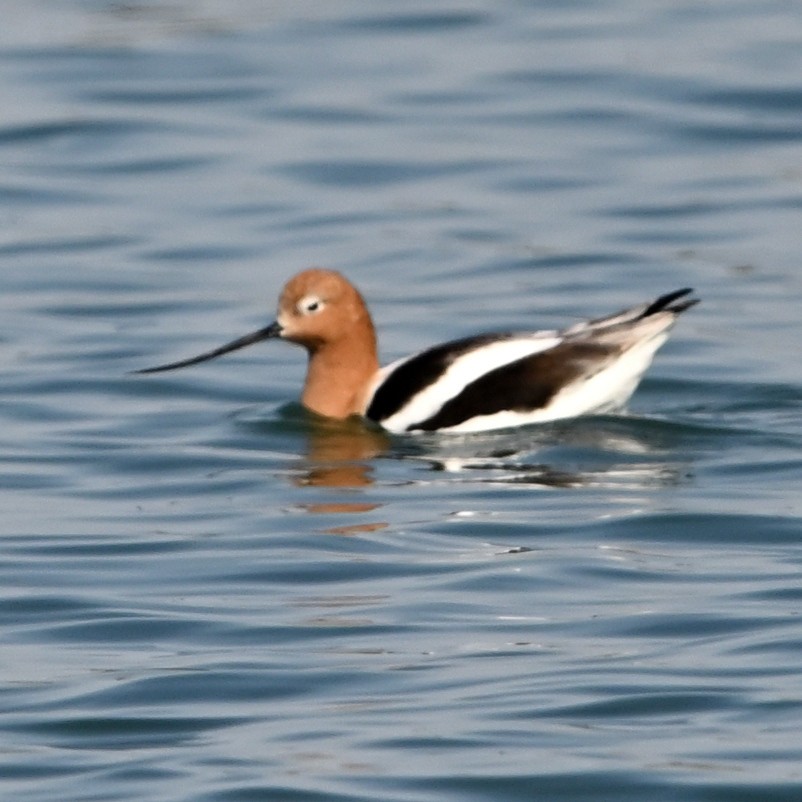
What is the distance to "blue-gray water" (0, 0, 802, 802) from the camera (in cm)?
715

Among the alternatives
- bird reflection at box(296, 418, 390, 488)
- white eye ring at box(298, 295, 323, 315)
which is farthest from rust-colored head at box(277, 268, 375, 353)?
bird reflection at box(296, 418, 390, 488)

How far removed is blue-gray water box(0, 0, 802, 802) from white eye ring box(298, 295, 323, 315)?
52 centimetres

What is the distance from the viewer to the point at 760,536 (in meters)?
9.73

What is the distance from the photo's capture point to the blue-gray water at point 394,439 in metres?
7.15

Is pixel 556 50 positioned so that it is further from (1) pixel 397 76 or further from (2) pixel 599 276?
(2) pixel 599 276

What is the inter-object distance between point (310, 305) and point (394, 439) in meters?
0.88

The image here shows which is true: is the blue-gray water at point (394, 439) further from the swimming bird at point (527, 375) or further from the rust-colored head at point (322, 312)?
the rust-colored head at point (322, 312)

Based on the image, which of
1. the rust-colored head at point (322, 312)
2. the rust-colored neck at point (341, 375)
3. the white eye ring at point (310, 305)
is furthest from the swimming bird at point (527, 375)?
the white eye ring at point (310, 305)

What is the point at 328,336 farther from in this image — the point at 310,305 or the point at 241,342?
the point at 241,342

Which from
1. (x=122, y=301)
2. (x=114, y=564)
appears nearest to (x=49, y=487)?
(x=114, y=564)

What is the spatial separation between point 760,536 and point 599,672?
224 centimetres

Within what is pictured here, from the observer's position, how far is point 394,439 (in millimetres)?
11930

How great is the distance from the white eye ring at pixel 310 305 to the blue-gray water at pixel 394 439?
517 mm

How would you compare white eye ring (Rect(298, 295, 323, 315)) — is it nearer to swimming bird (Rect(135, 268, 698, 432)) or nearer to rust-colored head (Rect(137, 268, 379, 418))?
rust-colored head (Rect(137, 268, 379, 418))
